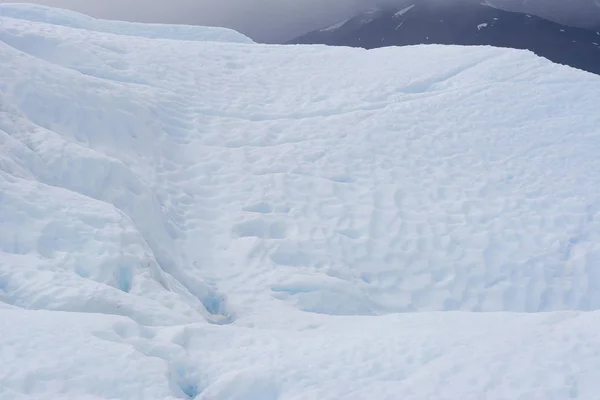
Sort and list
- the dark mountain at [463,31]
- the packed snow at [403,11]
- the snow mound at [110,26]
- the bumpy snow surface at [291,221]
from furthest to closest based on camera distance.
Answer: the packed snow at [403,11]
the dark mountain at [463,31]
the snow mound at [110,26]
the bumpy snow surface at [291,221]

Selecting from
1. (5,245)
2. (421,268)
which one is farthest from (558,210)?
(5,245)

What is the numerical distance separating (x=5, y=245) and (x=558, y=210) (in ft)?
25.8

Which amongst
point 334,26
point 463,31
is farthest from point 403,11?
point 334,26

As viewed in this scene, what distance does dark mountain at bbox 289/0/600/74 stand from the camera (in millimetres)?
41031

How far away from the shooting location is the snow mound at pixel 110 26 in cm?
1581

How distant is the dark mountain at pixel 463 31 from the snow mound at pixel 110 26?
24598 millimetres

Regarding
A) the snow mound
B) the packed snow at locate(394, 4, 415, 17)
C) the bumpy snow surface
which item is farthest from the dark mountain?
the bumpy snow surface

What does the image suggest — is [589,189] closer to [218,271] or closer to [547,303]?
[547,303]

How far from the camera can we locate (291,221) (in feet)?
31.9

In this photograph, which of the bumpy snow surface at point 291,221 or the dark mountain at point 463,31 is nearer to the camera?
the bumpy snow surface at point 291,221

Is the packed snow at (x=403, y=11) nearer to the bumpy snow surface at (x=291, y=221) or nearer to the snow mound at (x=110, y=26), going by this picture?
the snow mound at (x=110, y=26)

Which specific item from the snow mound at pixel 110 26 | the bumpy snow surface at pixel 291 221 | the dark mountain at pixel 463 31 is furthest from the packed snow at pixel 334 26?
the bumpy snow surface at pixel 291 221

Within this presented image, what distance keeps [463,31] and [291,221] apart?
3771cm

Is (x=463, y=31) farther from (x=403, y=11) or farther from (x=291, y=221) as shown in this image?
(x=291, y=221)
